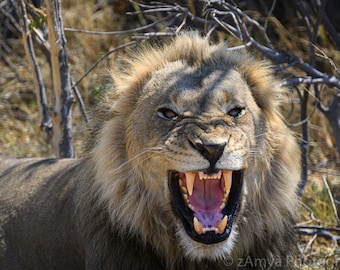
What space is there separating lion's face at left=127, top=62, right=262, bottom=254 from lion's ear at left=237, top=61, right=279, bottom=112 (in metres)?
0.09

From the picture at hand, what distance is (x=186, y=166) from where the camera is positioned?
290 cm

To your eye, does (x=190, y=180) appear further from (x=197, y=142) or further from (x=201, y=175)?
(x=197, y=142)

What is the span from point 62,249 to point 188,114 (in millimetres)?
1030

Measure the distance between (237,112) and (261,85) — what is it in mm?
276

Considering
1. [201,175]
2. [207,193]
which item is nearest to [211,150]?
[201,175]

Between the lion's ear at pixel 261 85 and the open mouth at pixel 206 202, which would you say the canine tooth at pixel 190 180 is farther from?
the lion's ear at pixel 261 85

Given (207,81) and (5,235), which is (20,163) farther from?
(207,81)

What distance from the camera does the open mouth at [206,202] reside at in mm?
3006

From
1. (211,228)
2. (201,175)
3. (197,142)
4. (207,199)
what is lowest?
(211,228)

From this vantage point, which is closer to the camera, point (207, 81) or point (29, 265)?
point (207, 81)

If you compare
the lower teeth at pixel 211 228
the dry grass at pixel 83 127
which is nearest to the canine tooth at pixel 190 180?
the lower teeth at pixel 211 228

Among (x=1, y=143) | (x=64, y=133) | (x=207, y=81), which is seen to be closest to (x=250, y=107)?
(x=207, y=81)

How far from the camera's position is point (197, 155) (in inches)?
113

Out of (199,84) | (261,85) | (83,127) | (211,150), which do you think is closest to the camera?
(211,150)
